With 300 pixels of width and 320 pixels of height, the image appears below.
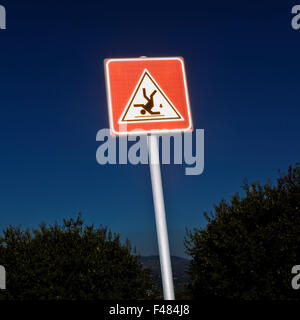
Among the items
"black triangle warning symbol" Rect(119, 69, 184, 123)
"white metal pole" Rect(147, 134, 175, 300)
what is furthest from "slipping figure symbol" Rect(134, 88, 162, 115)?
"white metal pole" Rect(147, 134, 175, 300)

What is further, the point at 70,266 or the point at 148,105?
the point at 70,266

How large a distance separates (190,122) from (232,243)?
10.7m

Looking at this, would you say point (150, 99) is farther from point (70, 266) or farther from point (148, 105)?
point (70, 266)

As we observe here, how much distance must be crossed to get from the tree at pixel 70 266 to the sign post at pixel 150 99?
35.8 ft

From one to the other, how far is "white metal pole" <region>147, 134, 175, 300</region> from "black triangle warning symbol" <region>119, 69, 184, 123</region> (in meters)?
0.26

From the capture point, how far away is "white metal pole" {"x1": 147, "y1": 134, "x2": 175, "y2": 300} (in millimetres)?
3188

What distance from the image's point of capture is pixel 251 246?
12.8 metres

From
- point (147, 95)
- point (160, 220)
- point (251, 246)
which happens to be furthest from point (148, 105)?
point (251, 246)

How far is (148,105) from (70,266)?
37.4ft

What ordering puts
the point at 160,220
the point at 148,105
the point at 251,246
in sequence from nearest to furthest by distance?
the point at 160,220
the point at 148,105
the point at 251,246

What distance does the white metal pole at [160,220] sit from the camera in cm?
319
